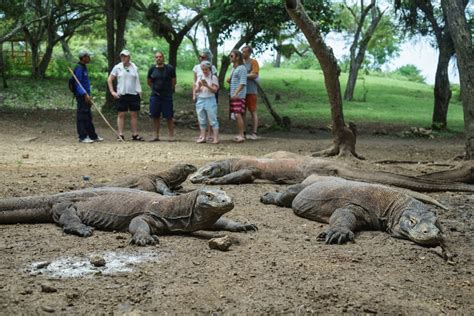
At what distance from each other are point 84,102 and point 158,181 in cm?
483

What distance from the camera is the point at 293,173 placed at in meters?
6.90

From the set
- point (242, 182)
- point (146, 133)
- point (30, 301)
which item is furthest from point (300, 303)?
point (146, 133)

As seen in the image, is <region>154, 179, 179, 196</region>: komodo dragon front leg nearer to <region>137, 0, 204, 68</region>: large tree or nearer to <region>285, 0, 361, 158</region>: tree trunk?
<region>285, 0, 361, 158</region>: tree trunk

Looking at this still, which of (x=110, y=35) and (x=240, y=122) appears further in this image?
(x=110, y=35)

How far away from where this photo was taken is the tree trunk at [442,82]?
1435 centimetres

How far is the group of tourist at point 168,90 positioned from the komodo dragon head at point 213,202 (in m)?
5.95

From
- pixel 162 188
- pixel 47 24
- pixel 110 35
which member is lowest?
pixel 162 188

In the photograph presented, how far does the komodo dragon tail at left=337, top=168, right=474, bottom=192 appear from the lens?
632cm

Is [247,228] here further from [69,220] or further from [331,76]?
[331,76]

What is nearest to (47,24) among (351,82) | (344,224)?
(351,82)

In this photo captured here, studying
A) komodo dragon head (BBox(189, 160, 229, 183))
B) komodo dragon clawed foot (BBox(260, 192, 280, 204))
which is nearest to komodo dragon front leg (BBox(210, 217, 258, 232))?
komodo dragon clawed foot (BBox(260, 192, 280, 204))

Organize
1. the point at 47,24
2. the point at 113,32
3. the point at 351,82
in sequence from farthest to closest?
the point at 47,24, the point at 351,82, the point at 113,32

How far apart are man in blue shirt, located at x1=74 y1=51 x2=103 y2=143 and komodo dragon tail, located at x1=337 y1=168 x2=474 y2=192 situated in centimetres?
516

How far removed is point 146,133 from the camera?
12281 millimetres
